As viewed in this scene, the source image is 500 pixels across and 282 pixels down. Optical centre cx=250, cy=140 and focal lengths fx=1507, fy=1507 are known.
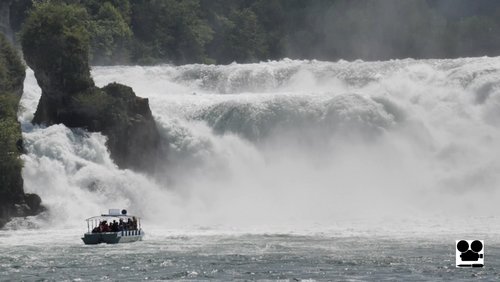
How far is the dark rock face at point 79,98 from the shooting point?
9219 centimetres

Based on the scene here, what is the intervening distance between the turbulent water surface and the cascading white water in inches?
3.6

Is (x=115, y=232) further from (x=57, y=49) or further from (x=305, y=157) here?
(x=305, y=157)

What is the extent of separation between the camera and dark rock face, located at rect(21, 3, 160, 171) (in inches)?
3629

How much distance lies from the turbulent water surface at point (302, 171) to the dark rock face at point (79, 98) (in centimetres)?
133

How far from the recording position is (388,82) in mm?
103312

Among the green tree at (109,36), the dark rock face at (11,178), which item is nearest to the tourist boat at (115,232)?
the dark rock face at (11,178)

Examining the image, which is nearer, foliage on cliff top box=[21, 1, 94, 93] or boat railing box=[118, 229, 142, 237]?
boat railing box=[118, 229, 142, 237]

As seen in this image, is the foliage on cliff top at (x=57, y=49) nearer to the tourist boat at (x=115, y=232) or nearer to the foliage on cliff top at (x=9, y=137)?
the foliage on cliff top at (x=9, y=137)

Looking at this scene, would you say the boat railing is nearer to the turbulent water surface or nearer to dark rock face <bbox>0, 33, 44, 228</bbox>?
the turbulent water surface

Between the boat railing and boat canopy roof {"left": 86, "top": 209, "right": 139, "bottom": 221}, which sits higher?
boat canopy roof {"left": 86, "top": 209, "right": 139, "bottom": 221}

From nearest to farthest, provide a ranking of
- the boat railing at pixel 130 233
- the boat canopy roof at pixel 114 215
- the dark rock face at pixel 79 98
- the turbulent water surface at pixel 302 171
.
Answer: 1. the boat railing at pixel 130 233
2. the turbulent water surface at pixel 302 171
3. the boat canopy roof at pixel 114 215
4. the dark rock face at pixel 79 98

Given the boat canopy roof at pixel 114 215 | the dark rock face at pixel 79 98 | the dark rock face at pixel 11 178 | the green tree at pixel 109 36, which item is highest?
the green tree at pixel 109 36

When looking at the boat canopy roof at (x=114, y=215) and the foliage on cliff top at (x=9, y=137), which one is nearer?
the boat canopy roof at (x=114, y=215)

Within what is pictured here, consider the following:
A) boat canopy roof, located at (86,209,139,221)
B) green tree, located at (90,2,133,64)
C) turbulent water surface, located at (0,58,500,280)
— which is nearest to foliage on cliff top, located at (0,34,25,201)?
turbulent water surface, located at (0,58,500,280)
